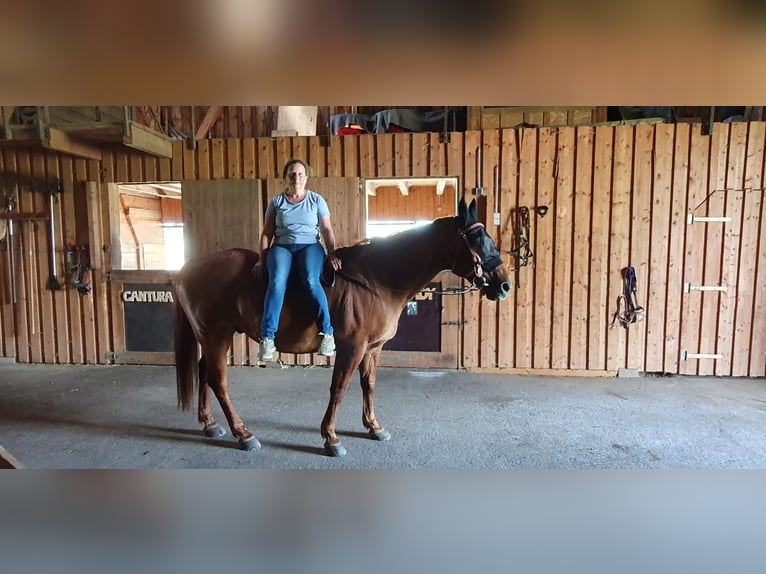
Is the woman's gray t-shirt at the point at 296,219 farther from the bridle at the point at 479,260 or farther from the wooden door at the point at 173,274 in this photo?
the wooden door at the point at 173,274

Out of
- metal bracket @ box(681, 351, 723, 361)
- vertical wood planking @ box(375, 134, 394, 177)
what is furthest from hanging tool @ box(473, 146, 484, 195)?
metal bracket @ box(681, 351, 723, 361)

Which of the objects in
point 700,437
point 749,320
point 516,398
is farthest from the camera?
point 749,320

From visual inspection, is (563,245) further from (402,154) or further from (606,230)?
(402,154)

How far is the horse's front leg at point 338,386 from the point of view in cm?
257

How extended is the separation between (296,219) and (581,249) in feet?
10.5

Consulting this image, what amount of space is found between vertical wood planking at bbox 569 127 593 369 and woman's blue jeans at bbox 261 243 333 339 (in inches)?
120

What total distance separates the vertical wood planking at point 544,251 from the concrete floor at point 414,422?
1.19 feet

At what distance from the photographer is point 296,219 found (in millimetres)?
2617

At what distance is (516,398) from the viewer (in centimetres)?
369

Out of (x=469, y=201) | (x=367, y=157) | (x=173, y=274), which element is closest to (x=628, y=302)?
(x=469, y=201)

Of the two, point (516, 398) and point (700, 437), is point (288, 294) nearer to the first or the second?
point (516, 398)

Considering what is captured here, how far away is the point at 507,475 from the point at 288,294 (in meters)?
2.02
